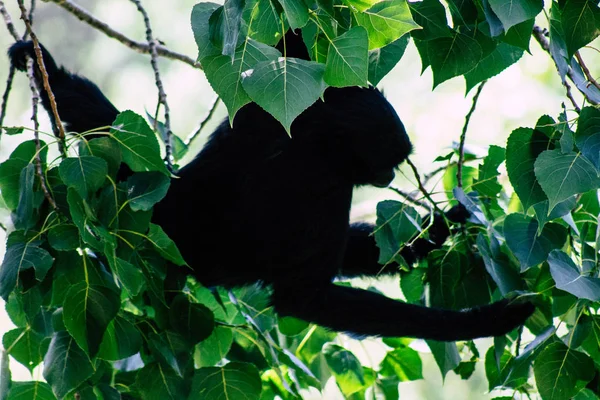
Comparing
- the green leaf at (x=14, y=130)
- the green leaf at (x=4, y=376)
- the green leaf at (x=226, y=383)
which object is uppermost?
the green leaf at (x=14, y=130)

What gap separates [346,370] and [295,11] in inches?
82.0

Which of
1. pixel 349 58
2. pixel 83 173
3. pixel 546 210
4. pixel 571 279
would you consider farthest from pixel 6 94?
pixel 571 279

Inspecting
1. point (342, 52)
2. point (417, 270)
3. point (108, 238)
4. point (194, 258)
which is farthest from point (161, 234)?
point (417, 270)

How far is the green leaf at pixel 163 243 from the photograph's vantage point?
2.05m

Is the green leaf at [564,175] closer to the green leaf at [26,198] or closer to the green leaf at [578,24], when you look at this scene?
the green leaf at [578,24]

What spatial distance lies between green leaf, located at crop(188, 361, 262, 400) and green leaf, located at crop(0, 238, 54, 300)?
27.0 inches

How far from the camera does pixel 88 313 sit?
1.95 meters

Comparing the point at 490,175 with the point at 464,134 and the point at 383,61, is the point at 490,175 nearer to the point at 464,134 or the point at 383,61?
the point at 464,134

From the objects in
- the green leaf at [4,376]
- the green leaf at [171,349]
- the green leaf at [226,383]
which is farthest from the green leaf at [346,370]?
the green leaf at [4,376]

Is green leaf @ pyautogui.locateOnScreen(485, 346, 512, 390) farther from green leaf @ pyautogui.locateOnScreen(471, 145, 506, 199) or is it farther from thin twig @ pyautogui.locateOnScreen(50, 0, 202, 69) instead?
thin twig @ pyautogui.locateOnScreen(50, 0, 202, 69)

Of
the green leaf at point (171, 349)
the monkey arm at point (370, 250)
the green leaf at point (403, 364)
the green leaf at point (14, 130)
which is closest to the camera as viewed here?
the green leaf at point (14, 130)

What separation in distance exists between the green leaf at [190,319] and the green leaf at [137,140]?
473 millimetres

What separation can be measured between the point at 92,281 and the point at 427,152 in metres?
6.51

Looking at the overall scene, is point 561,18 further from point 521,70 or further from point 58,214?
point 521,70
